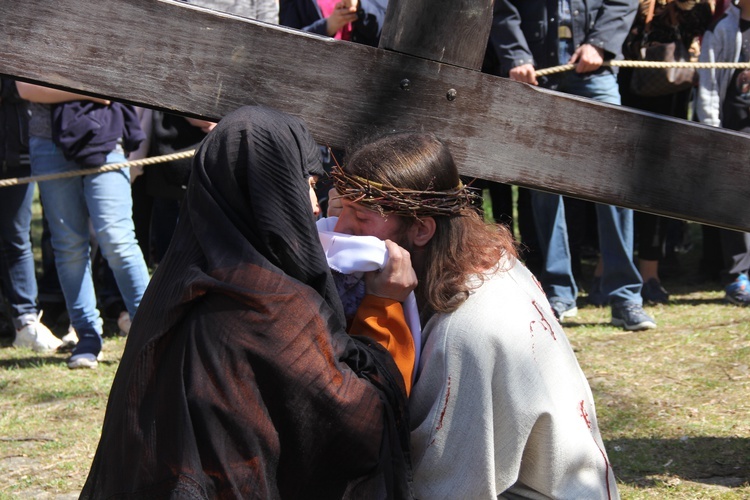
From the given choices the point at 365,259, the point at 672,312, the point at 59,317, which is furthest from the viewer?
the point at 59,317

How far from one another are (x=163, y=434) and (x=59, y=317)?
4735mm

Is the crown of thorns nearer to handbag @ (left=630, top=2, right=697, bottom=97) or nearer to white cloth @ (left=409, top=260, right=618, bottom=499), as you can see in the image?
white cloth @ (left=409, top=260, right=618, bottom=499)

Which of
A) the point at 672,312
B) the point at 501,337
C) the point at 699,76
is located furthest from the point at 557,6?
the point at 501,337

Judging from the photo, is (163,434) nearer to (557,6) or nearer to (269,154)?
(269,154)

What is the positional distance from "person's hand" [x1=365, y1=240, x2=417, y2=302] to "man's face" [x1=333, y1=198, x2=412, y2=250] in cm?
7

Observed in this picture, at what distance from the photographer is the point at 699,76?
6.03 meters

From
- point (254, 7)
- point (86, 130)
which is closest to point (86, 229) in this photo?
point (86, 130)

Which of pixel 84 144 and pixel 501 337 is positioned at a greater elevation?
pixel 501 337

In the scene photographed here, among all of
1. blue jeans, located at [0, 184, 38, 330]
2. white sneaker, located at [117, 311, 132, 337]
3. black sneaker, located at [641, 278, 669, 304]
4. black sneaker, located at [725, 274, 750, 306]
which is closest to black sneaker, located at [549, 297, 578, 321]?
black sneaker, located at [641, 278, 669, 304]

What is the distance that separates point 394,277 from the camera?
2230 mm

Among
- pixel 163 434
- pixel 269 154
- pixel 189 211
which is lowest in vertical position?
pixel 163 434

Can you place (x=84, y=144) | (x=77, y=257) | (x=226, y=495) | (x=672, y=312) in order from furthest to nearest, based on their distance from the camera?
(x=672, y=312) < (x=77, y=257) < (x=84, y=144) < (x=226, y=495)

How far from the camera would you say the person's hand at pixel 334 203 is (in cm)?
243

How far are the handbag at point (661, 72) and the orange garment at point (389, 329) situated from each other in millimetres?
4124
